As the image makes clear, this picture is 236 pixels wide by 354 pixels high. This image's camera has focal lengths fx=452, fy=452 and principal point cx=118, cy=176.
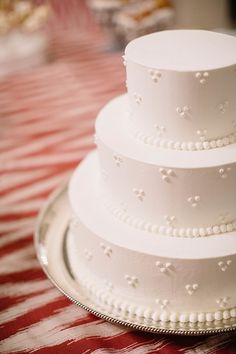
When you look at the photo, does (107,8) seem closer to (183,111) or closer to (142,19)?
(142,19)

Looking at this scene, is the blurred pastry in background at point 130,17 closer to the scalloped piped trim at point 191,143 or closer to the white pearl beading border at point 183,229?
the scalloped piped trim at point 191,143

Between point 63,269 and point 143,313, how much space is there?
404 mm

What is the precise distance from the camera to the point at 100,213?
5.38ft

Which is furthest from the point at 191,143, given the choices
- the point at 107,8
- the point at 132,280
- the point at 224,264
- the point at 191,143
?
the point at 107,8

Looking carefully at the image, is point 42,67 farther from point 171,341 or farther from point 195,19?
point 171,341

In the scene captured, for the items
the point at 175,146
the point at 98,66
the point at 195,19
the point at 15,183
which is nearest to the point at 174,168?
the point at 175,146

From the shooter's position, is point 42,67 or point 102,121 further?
point 42,67

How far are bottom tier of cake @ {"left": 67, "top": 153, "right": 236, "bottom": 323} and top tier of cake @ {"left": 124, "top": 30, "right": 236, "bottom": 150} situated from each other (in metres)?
0.32

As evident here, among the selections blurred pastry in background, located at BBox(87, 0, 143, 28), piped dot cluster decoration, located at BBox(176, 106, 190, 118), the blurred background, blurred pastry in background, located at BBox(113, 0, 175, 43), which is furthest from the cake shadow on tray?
blurred pastry in background, located at BBox(87, 0, 143, 28)

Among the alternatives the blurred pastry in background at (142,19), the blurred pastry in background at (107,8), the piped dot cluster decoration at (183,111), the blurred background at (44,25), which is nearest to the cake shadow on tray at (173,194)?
the piped dot cluster decoration at (183,111)

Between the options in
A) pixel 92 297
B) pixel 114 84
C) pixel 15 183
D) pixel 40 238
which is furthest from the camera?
pixel 114 84

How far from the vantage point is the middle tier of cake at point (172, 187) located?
141cm

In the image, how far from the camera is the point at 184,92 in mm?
1388

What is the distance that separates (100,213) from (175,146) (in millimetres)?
378
